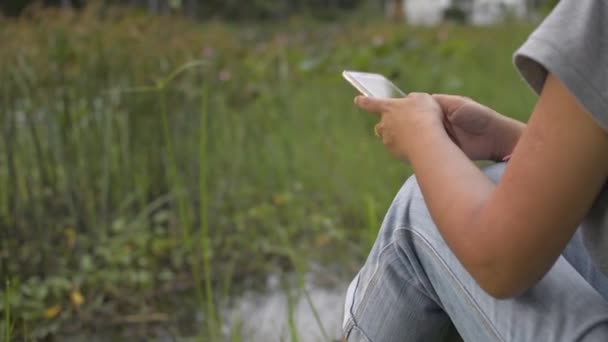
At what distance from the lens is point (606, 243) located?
85cm

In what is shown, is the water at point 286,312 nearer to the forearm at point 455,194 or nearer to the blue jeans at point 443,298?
the blue jeans at point 443,298

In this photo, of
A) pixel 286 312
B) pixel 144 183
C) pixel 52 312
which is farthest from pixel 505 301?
pixel 144 183

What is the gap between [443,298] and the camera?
0.98m

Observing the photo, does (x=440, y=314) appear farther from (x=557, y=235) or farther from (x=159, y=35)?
(x=159, y=35)

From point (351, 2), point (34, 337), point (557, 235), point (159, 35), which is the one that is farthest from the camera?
point (351, 2)

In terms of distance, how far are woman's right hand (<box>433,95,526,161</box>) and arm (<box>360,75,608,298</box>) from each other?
155 mm

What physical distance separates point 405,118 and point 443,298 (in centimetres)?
20

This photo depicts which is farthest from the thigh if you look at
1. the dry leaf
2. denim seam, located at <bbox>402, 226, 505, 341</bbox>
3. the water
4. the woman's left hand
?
the dry leaf

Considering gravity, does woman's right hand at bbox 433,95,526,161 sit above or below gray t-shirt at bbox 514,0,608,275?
below

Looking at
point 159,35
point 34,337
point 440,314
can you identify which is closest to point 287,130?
point 159,35

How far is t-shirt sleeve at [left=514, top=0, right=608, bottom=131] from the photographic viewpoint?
2.47 feet

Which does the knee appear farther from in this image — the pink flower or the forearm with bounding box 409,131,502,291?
the pink flower

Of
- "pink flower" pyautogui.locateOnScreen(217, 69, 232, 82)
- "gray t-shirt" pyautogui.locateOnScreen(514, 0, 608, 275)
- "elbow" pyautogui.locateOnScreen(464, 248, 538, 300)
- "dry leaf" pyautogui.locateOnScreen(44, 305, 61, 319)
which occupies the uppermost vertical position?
"gray t-shirt" pyautogui.locateOnScreen(514, 0, 608, 275)

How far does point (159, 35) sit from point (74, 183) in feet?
2.44
